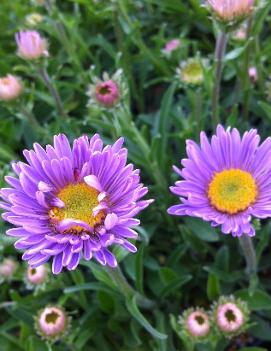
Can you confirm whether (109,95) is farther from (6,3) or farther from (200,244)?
(6,3)

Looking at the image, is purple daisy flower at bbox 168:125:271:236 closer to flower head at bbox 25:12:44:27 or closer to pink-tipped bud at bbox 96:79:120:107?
pink-tipped bud at bbox 96:79:120:107

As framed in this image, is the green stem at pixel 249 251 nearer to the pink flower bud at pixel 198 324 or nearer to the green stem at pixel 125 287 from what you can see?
the pink flower bud at pixel 198 324

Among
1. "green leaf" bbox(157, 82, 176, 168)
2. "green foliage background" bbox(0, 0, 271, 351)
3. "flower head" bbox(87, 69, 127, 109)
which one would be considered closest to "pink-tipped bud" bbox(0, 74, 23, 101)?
"green foliage background" bbox(0, 0, 271, 351)

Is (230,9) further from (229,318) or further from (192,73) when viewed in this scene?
(229,318)

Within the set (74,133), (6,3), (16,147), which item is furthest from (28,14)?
(74,133)

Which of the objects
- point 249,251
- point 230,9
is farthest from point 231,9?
point 249,251

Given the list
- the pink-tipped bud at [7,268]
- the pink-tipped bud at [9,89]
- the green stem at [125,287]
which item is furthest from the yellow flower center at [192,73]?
the pink-tipped bud at [7,268]
